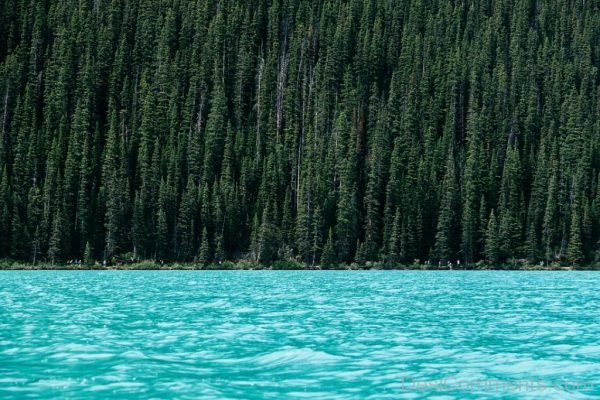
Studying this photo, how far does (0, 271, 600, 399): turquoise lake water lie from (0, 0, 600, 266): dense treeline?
77579mm

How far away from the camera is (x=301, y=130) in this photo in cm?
14312

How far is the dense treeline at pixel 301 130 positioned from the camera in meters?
108

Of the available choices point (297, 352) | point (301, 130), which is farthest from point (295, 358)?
point (301, 130)

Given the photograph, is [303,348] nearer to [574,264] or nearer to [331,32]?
[574,264]

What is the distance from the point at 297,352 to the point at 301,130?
424 ft

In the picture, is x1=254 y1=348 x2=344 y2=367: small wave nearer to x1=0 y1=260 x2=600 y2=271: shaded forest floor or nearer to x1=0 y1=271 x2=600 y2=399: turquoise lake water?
x1=0 y1=271 x2=600 y2=399: turquoise lake water

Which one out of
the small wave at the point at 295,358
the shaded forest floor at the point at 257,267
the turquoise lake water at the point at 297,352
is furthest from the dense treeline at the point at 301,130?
the small wave at the point at 295,358

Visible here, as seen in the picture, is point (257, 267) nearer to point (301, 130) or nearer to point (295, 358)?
point (301, 130)

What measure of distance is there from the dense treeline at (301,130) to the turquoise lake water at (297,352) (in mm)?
77579

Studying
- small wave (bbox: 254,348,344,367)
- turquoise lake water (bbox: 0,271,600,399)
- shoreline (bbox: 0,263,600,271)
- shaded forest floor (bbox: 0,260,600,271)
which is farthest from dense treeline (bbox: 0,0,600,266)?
small wave (bbox: 254,348,344,367)

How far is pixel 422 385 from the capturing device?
11891mm

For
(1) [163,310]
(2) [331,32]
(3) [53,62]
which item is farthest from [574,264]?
(3) [53,62]

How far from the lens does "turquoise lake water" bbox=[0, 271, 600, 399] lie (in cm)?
1164

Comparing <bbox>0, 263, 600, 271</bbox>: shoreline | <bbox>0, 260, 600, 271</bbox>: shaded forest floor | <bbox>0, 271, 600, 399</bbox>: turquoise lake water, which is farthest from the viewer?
<bbox>0, 260, 600, 271</bbox>: shaded forest floor
